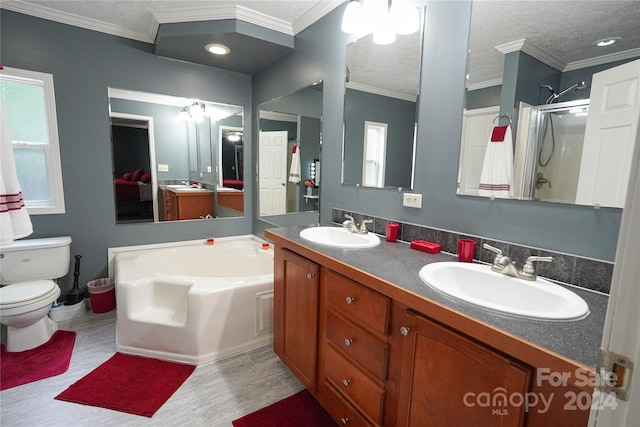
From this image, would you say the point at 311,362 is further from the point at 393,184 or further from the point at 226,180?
the point at 226,180

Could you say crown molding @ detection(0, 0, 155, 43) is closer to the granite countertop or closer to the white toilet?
the white toilet

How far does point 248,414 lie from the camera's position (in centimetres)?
161

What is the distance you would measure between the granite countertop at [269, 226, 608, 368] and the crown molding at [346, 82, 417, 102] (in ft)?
2.80

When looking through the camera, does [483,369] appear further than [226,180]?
No

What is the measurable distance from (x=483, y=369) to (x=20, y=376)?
2.63 m

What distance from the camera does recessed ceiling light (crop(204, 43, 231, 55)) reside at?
2.56 meters

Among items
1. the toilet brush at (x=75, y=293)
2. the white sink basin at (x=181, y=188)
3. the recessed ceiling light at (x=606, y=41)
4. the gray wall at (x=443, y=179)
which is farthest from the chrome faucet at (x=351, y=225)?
the toilet brush at (x=75, y=293)

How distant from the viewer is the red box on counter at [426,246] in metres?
1.46

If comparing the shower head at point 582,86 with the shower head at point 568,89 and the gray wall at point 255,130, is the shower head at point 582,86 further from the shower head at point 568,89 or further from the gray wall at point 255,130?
the gray wall at point 255,130

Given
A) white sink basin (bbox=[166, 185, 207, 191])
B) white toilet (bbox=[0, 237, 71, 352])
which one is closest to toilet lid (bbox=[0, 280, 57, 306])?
white toilet (bbox=[0, 237, 71, 352])

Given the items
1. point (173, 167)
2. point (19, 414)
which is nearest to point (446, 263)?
point (19, 414)

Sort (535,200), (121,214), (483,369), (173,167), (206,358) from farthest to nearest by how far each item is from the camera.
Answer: (173,167) < (121,214) < (206,358) < (535,200) < (483,369)

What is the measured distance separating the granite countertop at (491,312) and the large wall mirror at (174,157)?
84.1 inches

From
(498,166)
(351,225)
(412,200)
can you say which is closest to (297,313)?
(351,225)
